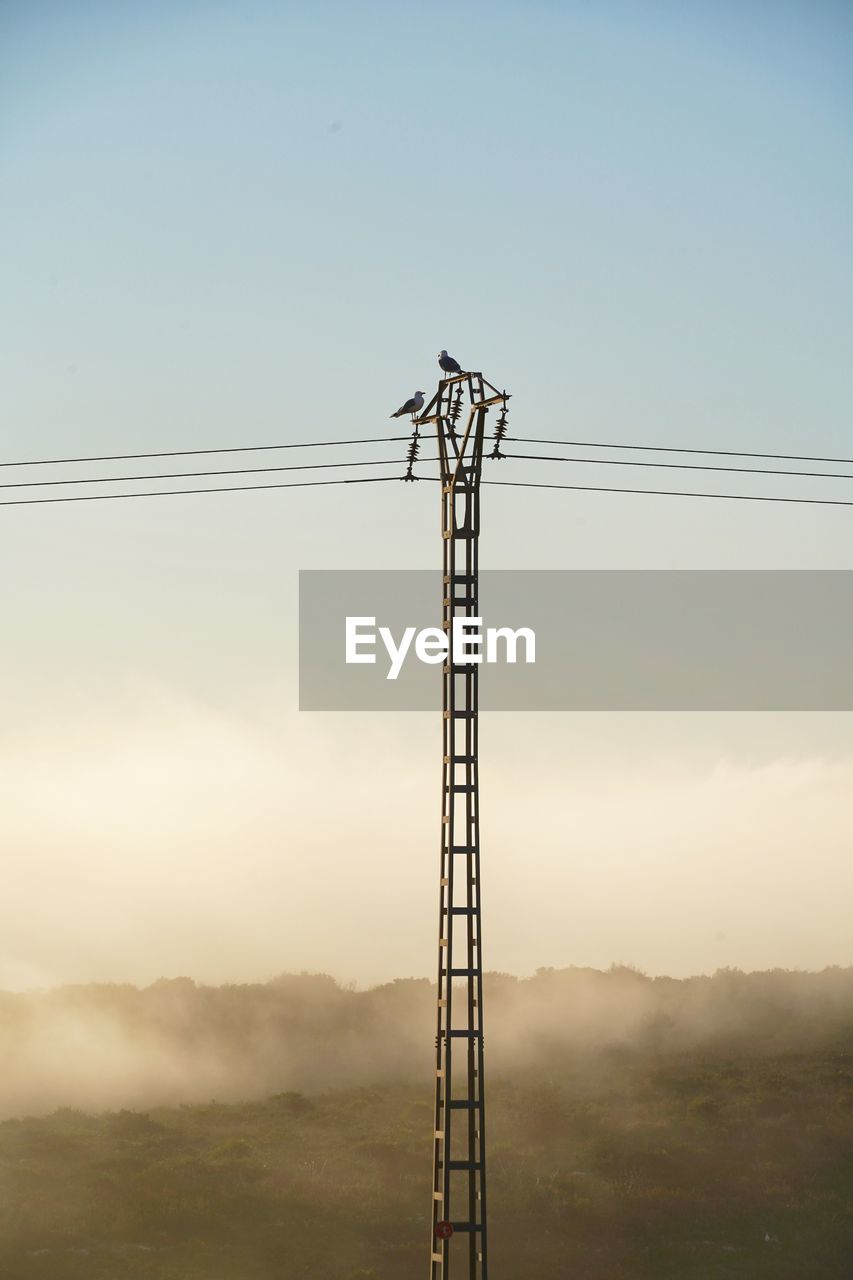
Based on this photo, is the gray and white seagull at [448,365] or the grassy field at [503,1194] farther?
the grassy field at [503,1194]

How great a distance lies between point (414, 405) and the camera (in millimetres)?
29047

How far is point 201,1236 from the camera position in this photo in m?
142

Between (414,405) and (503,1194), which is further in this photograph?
(503,1194)

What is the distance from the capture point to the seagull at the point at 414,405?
2900 cm

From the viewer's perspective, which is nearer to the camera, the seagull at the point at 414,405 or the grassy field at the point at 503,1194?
the seagull at the point at 414,405

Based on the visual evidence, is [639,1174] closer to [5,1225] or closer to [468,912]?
[5,1225]

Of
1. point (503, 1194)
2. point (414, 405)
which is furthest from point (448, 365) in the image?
point (503, 1194)

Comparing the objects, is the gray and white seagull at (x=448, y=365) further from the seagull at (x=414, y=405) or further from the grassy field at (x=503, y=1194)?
the grassy field at (x=503, y=1194)

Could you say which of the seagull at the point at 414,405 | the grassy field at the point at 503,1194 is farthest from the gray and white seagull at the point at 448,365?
the grassy field at the point at 503,1194

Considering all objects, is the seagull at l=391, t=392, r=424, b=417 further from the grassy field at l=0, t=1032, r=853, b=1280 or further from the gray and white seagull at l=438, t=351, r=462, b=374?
the grassy field at l=0, t=1032, r=853, b=1280

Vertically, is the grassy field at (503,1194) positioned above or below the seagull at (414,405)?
below

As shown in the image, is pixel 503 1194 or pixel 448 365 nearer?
pixel 448 365

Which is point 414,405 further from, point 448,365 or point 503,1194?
point 503,1194

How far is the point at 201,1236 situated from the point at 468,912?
130 m
